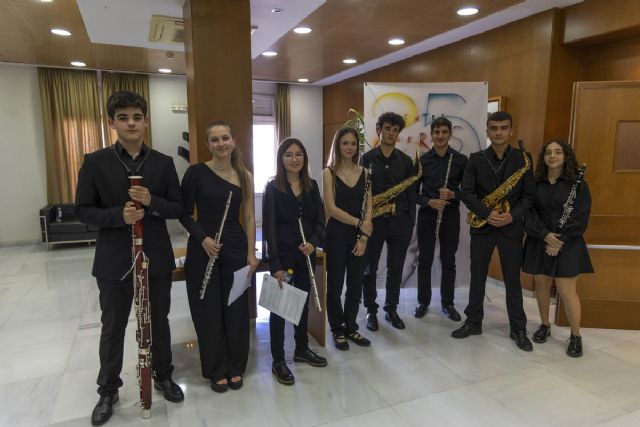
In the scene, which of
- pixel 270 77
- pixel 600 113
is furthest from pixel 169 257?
pixel 270 77

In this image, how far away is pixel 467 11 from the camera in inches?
171

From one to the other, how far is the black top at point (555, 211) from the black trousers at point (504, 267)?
0.17 metres

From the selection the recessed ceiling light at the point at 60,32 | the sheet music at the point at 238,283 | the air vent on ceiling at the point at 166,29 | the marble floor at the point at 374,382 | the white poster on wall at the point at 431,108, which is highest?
the recessed ceiling light at the point at 60,32

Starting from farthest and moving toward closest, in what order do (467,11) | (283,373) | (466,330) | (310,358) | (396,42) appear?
(396,42), (467,11), (466,330), (310,358), (283,373)

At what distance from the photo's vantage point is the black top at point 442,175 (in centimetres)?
374

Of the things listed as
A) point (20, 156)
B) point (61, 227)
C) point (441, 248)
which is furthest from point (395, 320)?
point (20, 156)

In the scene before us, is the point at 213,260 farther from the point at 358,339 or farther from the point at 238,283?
the point at 358,339

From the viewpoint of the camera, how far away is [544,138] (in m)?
4.45

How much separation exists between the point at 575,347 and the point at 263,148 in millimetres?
7478

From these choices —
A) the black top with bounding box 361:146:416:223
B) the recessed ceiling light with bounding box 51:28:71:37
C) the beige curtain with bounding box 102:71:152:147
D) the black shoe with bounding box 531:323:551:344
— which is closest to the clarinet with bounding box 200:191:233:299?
the black top with bounding box 361:146:416:223

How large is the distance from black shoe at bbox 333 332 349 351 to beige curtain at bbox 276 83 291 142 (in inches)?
247

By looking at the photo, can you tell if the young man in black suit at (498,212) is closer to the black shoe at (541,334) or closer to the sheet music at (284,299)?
the black shoe at (541,334)

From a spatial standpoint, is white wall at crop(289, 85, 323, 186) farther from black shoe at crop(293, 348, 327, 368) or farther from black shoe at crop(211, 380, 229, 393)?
black shoe at crop(211, 380, 229, 393)

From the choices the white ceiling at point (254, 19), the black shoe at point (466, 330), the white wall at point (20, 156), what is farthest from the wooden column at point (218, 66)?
the white wall at point (20, 156)
